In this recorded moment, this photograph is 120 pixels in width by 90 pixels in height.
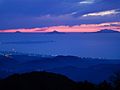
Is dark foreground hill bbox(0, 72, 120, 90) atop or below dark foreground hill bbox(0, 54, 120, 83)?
atop

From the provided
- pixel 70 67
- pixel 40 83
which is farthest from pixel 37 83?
pixel 70 67

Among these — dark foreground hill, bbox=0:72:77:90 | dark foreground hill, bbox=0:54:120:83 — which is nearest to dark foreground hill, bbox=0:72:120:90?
dark foreground hill, bbox=0:72:77:90

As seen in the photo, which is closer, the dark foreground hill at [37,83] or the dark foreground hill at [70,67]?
the dark foreground hill at [37,83]

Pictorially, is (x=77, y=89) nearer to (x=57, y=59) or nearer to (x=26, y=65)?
(x=26, y=65)

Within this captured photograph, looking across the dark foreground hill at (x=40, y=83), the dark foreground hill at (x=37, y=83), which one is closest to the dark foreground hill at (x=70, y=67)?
the dark foreground hill at (x=40, y=83)

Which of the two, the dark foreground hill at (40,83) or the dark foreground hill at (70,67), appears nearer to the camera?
the dark foreground hill at (40,83)

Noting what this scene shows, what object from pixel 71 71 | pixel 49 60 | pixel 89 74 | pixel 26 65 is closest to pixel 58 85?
pixel 89 74

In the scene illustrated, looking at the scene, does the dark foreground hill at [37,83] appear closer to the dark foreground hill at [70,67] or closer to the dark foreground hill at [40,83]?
the dark foreground hill at [40,83]

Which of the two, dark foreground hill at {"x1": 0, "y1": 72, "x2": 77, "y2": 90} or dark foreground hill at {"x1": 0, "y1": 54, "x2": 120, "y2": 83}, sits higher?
dark foreground hill at {"x1": 0, "y1": 72, "x2": 77, "y2": 90}

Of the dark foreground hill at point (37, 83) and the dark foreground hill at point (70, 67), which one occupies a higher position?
the dark foreground hill at point (37, 83)

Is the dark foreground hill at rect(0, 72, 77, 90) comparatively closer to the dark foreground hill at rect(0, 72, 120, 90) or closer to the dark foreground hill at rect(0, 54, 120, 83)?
the dark foreground hill at rect(0, 72, 120, 90)

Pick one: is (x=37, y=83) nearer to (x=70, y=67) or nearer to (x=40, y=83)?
(x=40, y=83)

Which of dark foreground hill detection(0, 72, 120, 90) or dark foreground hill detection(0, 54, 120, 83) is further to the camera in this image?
dark foreground hill detection(0, 54, 120, 83)
